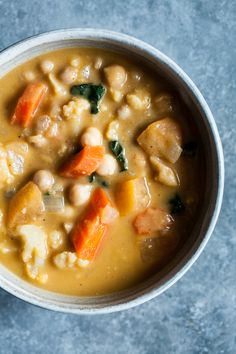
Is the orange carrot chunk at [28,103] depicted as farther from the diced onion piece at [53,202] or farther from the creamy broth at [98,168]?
the diced onion piece at [53,202]

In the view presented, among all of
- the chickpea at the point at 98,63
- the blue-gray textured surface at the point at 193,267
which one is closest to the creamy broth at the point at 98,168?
the chickpea at the point at 98,63

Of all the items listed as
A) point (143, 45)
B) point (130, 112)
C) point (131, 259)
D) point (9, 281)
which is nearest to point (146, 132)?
point (130, 112)

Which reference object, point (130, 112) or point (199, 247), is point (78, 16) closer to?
point (130, 112)

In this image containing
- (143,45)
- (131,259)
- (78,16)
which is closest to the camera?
(143,45)

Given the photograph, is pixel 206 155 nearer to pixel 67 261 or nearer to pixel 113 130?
pixel 113 130

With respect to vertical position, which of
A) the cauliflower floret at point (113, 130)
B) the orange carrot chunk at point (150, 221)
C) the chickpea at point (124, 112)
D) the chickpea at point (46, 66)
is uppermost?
the chickpea at point (46, 66)

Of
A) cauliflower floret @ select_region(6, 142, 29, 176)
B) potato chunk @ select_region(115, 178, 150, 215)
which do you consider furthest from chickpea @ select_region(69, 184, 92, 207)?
cauliflower floret @ select_region(6, 142, 29, 176)

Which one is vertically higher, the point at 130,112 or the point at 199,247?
the point at 130,112
